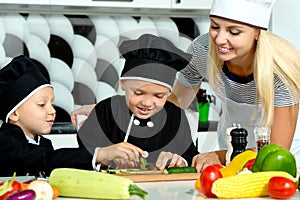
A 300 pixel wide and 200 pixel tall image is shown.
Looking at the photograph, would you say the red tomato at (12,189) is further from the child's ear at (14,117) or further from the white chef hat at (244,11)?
the white chef hat at (244,11)

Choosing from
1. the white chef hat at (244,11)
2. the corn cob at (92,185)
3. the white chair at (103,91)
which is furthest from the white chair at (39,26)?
the corn cob at (92,185)

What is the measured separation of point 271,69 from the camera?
2.38 meters

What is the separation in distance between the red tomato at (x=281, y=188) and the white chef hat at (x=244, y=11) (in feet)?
2.58

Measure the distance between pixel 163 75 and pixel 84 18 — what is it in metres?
1.72

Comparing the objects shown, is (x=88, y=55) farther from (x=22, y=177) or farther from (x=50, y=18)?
(x=22, y=177)

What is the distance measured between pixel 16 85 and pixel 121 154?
23.3 inches

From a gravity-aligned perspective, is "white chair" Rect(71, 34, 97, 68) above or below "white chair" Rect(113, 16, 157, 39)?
below

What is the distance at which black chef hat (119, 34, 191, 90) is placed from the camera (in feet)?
8.32

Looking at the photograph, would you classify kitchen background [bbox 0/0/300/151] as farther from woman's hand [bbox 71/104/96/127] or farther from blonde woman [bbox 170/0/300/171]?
blonde woman [bbox 170/0/300/171]

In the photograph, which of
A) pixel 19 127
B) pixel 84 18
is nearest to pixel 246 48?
pixel 19 127

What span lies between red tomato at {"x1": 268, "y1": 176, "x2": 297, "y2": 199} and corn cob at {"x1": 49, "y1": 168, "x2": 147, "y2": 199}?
33 cm

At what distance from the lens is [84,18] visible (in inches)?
164

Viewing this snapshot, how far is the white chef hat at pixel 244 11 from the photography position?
2381mm

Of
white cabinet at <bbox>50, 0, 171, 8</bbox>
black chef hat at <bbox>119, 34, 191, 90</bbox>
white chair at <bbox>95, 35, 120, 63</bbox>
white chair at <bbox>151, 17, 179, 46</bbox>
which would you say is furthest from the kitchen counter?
white chair at <bbox>151, 17, 179, 46</bbox>
